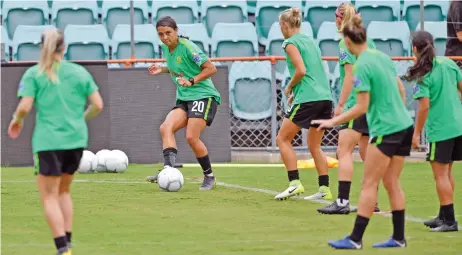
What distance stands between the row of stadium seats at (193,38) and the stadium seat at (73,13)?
652 mm

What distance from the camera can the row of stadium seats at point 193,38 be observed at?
18.8m

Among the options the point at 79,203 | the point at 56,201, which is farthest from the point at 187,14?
the point at 56,201

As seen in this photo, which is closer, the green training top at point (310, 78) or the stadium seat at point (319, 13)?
the green training top at point (310, 78)

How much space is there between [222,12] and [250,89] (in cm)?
238

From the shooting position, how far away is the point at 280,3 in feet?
64.7

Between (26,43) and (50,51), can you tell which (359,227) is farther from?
(26,43)

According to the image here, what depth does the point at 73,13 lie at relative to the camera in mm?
19672

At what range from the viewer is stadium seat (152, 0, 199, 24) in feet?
64.2

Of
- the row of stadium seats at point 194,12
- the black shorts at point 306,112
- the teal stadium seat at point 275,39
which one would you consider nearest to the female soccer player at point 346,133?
the black shorts at point 306,112

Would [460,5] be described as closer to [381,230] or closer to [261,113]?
[261,113]

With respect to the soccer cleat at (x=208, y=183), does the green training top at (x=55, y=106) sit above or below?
above

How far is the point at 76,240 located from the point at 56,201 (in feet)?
4.02

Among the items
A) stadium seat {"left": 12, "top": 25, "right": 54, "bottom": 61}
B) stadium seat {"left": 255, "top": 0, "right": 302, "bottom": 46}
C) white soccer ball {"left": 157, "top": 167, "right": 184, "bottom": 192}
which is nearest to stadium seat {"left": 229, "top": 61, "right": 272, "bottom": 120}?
stadium seat {"left": 255, "top": 0, "right": 302, "bottom": 46}

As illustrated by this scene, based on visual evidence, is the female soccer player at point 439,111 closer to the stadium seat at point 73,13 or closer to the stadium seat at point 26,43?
the stadium seat at point 26,43
